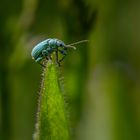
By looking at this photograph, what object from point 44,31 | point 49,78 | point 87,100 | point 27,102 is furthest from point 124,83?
point 49,78

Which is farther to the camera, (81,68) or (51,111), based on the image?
(81,68)

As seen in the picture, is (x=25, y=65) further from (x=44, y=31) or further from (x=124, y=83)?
(x=124, y=83)

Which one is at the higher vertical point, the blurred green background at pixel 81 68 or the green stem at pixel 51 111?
the blurred green background at pixel 81 68

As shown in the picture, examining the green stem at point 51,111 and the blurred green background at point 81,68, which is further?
the blurred green background at point 81,68

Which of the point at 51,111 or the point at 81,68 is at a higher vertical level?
the point at 81,68
